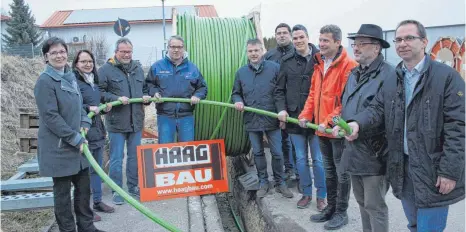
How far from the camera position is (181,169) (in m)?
5.36

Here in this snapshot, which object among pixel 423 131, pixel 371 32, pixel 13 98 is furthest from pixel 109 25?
pixel 423 131

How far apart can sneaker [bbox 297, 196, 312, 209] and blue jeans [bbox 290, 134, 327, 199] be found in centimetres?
5

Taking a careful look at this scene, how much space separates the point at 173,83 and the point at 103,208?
5.74 feet

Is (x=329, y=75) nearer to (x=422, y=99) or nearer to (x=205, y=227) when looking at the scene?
(x=422, y=99)

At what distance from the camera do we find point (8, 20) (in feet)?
114

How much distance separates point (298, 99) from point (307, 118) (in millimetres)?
436

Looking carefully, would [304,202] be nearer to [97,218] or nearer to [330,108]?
[330,108]

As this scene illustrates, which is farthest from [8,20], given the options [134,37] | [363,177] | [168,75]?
[363,177]

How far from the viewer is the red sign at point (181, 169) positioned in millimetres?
5238

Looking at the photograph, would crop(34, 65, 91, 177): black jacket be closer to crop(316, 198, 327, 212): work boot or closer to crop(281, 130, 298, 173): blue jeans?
crop(316, 198, 327, 212): work boot

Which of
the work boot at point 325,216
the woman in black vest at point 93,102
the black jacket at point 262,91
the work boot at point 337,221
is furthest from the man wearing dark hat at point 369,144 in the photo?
the woman in black vest at point 93,102

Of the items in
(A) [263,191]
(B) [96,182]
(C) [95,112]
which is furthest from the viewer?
(A) [263,191]

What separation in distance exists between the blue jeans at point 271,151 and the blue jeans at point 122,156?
1480 millimetres

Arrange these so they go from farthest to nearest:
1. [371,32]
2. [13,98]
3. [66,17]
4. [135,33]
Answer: [66,17]
[135,33]
[13,98]
[371,32]
